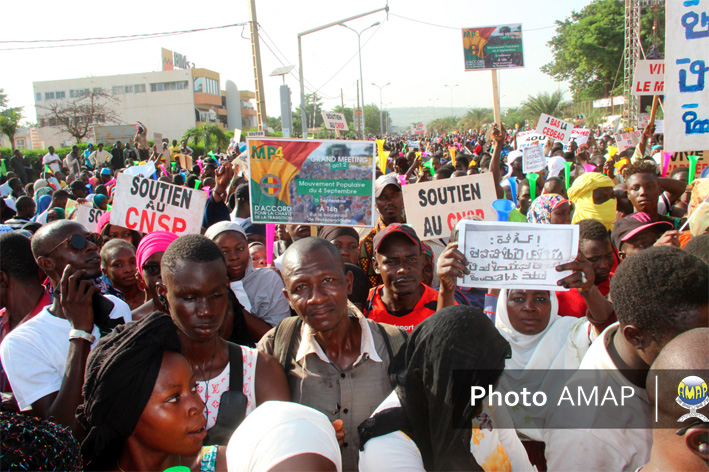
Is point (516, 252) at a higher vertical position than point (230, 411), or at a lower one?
higher

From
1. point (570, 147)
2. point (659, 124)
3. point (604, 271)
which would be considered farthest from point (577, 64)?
point (604, 271)

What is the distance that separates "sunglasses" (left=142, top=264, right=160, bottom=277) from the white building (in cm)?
6417

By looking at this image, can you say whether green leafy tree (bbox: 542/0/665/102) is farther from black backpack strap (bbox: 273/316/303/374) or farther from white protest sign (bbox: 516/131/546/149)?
black backpack strap (bbox: 273/316/303/374)

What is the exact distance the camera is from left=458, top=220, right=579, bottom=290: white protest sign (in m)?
2.45

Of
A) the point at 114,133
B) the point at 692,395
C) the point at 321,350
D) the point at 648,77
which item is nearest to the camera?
the point at 692,395

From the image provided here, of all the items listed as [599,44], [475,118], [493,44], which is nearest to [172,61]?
[475,118]

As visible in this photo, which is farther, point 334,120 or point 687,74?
point 334,120

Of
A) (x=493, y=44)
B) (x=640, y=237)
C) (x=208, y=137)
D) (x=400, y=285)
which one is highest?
(x=493, y=44)

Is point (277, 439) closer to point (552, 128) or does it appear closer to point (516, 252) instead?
point (516, 252)

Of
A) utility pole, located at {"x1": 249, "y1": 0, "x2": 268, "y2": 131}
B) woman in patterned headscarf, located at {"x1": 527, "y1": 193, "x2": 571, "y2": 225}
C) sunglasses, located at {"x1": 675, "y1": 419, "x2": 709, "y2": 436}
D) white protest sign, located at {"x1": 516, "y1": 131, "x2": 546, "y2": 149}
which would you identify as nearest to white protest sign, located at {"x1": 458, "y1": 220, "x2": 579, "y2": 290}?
sunglasses, located at {"x1": 675, "y1": 419, "x2": 709, "y2": 436}

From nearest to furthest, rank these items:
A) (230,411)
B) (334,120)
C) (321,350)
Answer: (230,411)
(321,350)
(334,120)

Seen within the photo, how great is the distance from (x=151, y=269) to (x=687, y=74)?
377cm

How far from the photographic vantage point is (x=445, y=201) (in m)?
4.64

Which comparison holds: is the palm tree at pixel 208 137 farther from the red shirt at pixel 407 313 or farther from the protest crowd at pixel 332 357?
the red shirt at pixel 407 313
